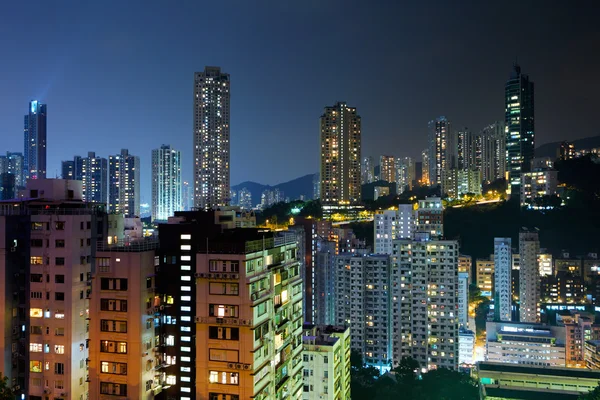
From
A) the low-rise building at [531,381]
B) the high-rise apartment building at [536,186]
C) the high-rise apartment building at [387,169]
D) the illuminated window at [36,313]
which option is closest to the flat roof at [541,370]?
the low-rise building at [531,381]

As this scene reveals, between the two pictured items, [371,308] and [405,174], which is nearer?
[371,308]

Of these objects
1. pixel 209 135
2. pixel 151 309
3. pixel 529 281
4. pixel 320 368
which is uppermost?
pixel 209 135

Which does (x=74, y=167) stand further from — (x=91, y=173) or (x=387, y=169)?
(x=387, y=169)

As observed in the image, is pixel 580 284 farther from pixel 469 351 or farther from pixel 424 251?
pixel 424 251

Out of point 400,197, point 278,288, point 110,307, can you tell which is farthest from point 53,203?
point 400,197

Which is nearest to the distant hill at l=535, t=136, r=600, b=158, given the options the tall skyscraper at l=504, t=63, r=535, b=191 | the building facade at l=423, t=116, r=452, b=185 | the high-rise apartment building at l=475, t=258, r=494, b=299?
the tall skyscraper at l=504, t=63, r=535, b=191

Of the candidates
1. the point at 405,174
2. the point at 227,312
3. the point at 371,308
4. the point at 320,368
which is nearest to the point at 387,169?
the point at 405,174

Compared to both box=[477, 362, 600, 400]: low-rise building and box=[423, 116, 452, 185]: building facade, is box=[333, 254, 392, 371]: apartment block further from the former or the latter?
box=[423, 116, 452, 185]: building facade
